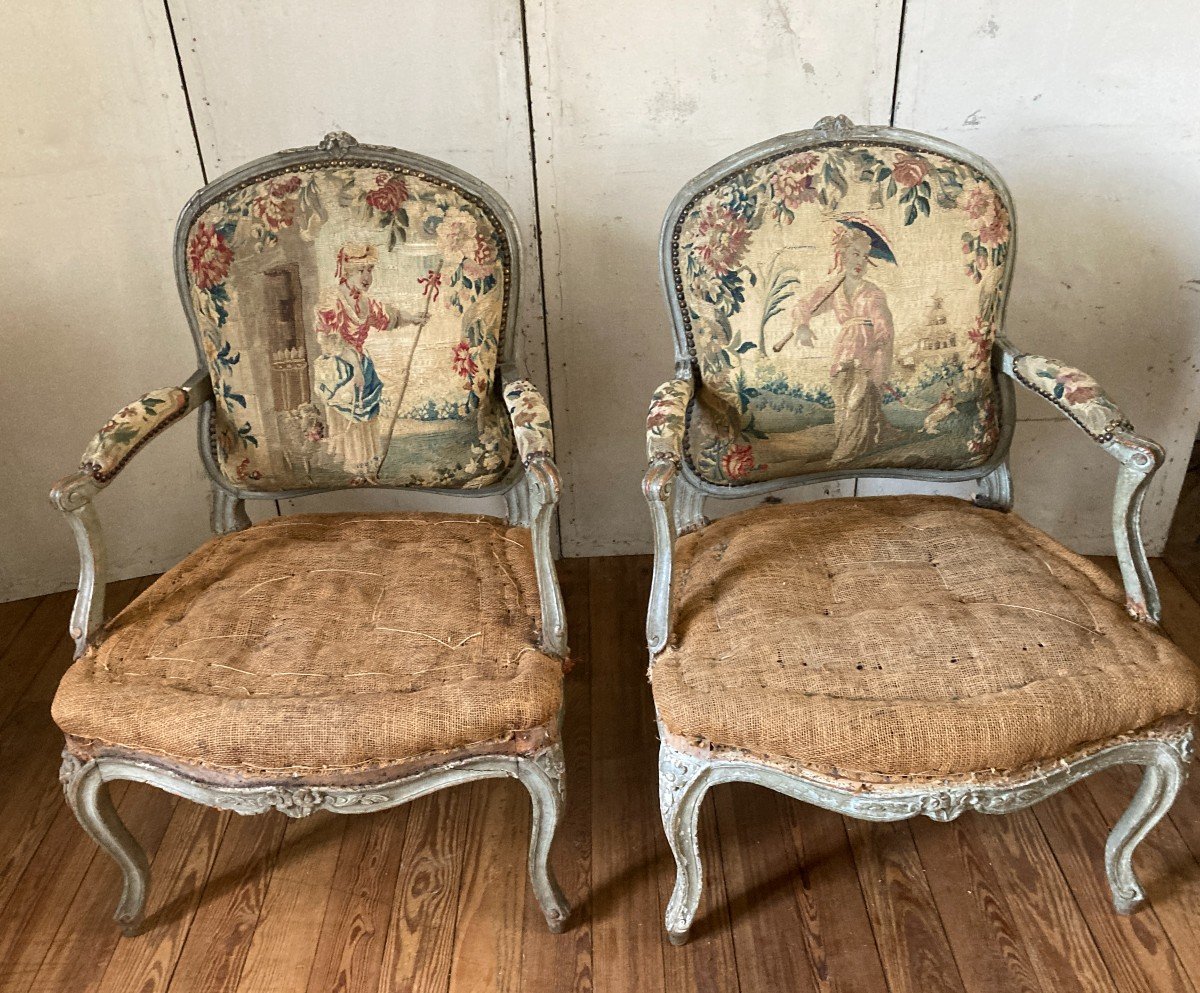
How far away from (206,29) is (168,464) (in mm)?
899

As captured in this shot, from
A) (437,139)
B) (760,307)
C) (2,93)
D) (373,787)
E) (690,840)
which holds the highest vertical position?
(2,93)

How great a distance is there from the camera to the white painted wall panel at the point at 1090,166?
1.78 metres

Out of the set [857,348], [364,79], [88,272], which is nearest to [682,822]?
[857,348]

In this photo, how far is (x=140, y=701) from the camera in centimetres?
121

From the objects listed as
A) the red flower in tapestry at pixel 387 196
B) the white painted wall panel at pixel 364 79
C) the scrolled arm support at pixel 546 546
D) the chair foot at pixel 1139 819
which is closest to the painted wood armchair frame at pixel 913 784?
the chair foot at pixel 1139 819

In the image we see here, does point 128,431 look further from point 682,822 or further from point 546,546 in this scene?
point 682,822

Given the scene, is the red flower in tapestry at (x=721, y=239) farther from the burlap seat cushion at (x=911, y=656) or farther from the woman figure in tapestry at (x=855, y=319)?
the burlap seat cushion at (x=911, y=656)

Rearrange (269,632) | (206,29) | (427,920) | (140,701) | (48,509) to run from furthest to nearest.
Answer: (48,509) < (206,29) < (427,920) < (269,632) < (140,701)

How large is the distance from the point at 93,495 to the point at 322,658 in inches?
14.9

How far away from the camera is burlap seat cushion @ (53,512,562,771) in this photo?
119 cm

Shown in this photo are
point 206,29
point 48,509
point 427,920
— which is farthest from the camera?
point 48,509

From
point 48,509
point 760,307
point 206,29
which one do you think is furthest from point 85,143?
point 760,307

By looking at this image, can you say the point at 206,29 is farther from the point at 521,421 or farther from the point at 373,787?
the point at 373,787

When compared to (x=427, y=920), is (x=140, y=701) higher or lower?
higher
